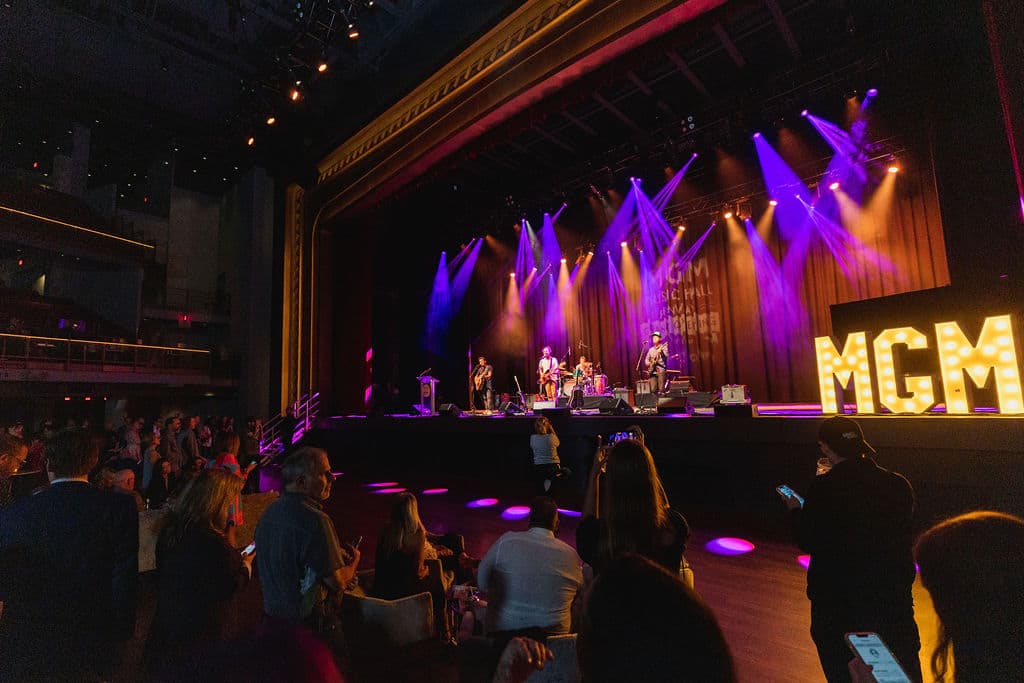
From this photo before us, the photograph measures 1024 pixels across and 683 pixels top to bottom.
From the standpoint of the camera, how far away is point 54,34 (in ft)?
34.4

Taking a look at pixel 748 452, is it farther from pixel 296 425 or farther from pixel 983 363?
pixel 296 425

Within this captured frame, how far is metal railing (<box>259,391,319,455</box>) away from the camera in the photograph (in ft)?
35.7

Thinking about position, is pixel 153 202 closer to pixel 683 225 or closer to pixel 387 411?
pixel 387 411

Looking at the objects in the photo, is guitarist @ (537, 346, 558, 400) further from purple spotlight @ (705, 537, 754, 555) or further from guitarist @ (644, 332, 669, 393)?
purple spotlight @ (705, 537, 754, 555)

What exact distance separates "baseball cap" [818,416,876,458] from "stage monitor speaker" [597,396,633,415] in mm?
5279

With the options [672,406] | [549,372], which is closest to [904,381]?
[672,406]

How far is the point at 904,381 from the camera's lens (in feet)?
15.8

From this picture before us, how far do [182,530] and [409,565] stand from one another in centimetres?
107

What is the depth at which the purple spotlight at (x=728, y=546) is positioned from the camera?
433 cm

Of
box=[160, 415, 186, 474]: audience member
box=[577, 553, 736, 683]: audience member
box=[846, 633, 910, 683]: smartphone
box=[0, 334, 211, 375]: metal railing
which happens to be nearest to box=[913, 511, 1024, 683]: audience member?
box=[846, 633, 910, 683]: smartphone

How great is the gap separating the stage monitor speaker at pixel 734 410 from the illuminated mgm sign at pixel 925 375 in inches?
32.7

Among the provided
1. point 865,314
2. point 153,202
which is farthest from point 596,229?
point 153,202

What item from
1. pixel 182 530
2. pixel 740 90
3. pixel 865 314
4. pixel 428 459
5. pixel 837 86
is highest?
pixel 740 90

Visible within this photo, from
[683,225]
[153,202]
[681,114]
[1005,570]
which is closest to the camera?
[1005,570]
